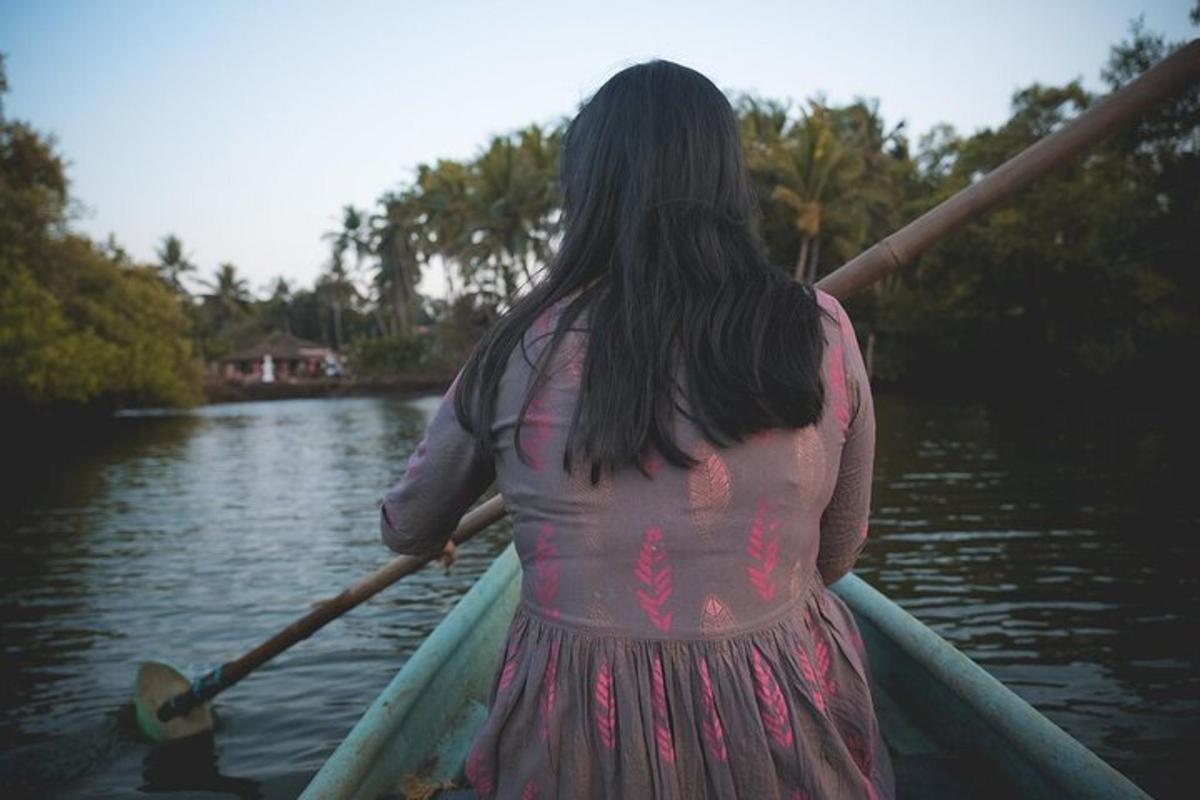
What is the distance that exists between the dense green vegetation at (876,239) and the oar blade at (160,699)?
15997 mm

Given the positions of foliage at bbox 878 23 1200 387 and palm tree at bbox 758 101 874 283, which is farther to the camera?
palm tree at bbox 758 101 874 283

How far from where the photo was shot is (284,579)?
23.8 feet

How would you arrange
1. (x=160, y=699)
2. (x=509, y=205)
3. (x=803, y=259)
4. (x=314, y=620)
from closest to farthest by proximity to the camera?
(x=314, y=620)
(x=160, y=699)
(x=803, y=259)
(x=509, y=205)

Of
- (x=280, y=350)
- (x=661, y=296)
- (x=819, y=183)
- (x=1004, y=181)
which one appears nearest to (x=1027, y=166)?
(x=1004, y=181)

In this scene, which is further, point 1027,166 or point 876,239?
point 876,239

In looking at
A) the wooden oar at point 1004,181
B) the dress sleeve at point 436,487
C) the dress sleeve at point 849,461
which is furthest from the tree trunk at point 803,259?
the dress sleeve at point 436,487

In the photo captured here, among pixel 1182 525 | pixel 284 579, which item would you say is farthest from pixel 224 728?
pixel 1182 525

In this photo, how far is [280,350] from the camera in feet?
186

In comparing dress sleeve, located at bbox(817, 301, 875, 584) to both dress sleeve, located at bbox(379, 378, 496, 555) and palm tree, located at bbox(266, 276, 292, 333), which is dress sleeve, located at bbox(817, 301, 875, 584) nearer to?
dress sleeve, located at bbox(379, 378, 496, 555)

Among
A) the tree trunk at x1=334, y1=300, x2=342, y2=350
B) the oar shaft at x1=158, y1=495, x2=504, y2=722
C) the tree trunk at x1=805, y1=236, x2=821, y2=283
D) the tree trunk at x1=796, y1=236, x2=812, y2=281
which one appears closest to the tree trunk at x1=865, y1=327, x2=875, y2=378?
the tree trunk at x1=805, y1=236, x2=821, y2=283

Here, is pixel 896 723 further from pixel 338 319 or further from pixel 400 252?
pixel 338 319

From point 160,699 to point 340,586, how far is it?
2.96 m

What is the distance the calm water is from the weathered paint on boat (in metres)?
1.35

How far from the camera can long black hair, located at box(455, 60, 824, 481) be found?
1027mm
